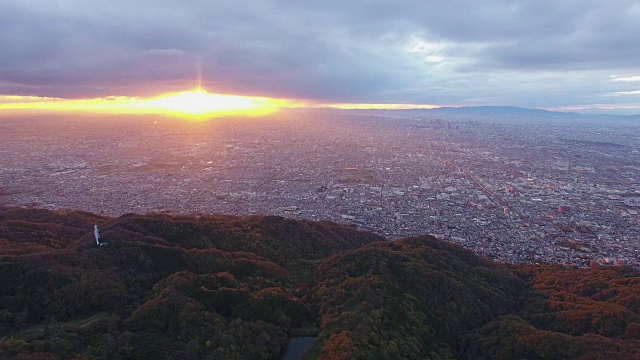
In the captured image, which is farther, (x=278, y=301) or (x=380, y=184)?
(x=380, y=184)

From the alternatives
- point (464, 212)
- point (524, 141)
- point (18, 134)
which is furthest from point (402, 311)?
point (18, 134)

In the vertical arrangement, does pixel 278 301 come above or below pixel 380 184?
above

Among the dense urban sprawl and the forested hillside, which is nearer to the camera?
the forested hillside

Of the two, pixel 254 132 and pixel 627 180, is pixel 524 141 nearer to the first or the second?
pixel 627 180

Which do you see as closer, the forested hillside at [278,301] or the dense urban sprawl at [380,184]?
the forested hillside at [278,301]

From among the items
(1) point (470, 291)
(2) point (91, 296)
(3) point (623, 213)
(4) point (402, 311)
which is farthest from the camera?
(3) point (623, 213)

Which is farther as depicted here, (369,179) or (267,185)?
(369,179)

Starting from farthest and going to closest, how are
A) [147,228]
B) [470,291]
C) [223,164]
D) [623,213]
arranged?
[223,164] < [623,213] < [147,228] < [470,291]

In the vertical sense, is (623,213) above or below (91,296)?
below
